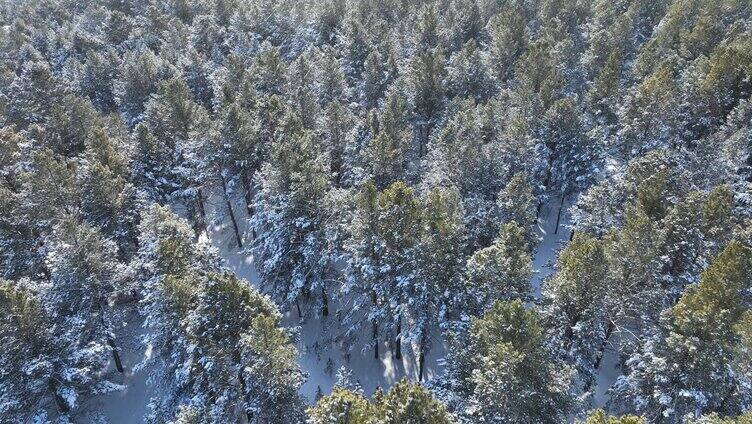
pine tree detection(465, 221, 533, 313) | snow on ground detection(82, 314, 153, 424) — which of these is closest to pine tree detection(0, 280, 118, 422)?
snow on ground detection(82, 314, 153, 424)

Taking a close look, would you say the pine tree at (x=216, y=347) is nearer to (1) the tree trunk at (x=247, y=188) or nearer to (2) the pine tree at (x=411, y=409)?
(2) the pine tree at (x=411, y=409)

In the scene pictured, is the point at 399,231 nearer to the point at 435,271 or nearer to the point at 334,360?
the point at 435,271

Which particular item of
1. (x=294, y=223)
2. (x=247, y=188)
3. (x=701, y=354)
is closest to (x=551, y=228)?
(x=701, y=354)

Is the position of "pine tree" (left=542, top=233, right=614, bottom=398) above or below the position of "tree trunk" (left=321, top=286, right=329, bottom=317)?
below

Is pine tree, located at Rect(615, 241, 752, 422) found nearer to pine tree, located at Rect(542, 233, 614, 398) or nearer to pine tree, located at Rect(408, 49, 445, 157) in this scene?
pine tree, located at Rect(542, 233, 614, 398)

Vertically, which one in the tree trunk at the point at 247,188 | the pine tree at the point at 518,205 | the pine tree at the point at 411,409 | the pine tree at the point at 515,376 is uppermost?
the tree trunk at the point at 247,188

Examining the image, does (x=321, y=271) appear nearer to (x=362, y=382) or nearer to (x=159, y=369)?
(x=362, y=382)

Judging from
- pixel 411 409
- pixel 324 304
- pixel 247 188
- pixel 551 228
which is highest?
pixel 247 188

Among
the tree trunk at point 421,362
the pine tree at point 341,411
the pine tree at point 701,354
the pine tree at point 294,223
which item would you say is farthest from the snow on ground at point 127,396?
the pine tree at point 701,354
